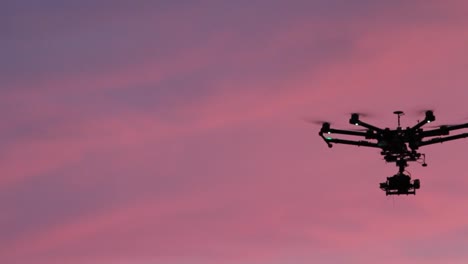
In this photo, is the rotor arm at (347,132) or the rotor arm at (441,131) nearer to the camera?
the rotor arm at (441,131)

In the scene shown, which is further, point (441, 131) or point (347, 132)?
point (347, 132)

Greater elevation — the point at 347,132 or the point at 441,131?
the point at 347,132

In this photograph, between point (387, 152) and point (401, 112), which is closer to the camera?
point (401, 112)

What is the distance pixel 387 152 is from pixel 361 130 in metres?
3.47

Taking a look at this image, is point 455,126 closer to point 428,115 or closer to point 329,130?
→ point 428,115

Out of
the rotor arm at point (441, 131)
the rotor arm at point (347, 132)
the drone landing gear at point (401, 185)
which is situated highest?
the rotor arm at point (347, 132)

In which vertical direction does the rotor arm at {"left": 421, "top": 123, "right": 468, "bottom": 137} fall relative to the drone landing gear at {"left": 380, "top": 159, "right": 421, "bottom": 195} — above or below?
above

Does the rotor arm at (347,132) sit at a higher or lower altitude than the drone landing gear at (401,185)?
higher

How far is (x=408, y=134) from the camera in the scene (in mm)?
81312

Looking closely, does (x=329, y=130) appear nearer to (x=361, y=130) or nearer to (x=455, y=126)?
(x=361, y=130)

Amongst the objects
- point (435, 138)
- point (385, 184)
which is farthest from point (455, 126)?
point (385, 184)

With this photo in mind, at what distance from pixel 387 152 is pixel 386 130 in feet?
6.35

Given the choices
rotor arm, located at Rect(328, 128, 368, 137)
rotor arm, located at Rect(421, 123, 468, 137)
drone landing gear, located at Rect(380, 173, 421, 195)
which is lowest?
drone landing gear, located at Rect(380, 173, 421, 195)

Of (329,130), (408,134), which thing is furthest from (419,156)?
(329,130)
